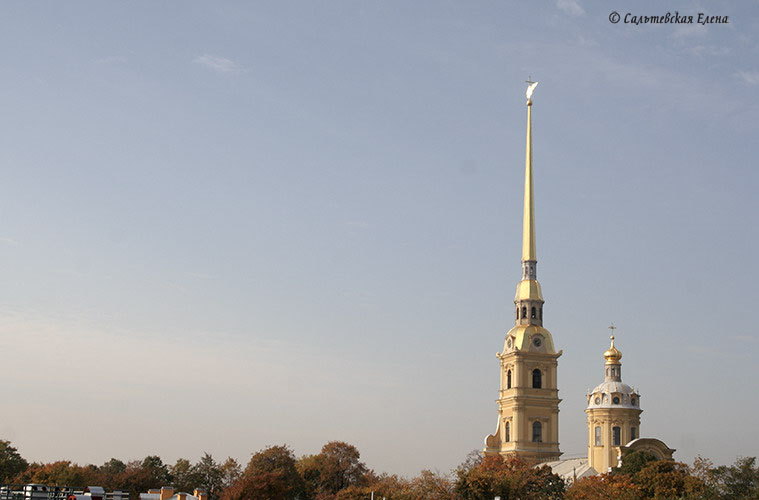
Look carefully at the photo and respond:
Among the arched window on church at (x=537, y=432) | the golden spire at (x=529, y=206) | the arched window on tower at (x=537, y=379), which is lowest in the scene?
the arched window on church at (x=537, y=432)

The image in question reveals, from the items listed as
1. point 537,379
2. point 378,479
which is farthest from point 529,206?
point 378,479

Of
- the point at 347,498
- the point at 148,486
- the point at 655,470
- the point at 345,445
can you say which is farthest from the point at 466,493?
the point at 148,486

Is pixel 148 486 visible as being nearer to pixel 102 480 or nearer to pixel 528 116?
pixel 102 480

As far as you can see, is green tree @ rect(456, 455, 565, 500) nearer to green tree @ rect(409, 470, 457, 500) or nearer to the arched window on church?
green tree @ rect(409, 470, 457, 500)

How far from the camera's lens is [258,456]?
98750 millimetres

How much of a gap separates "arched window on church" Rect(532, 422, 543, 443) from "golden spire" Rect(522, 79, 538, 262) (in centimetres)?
2033

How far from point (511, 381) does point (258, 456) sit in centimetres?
3645

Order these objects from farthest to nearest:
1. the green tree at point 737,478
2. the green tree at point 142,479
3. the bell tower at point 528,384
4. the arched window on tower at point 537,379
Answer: the arched window on tower at point 537,379, the bell tower at point 528,384, the green tree at point 142,479, the green tree at point 737,478

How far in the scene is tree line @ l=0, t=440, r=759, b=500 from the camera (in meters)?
76.9

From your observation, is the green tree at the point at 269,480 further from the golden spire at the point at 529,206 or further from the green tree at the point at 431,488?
the golden spire at the point at 529,206

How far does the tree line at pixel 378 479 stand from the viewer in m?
76.9

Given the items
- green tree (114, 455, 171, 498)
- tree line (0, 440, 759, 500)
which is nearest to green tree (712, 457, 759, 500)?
tree line (0, 440, 759, 500)

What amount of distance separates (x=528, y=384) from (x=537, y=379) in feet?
6.42

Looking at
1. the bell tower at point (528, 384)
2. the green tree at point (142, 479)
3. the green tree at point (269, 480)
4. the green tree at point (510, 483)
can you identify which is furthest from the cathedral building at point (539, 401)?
the green tree at point (142, 479)
